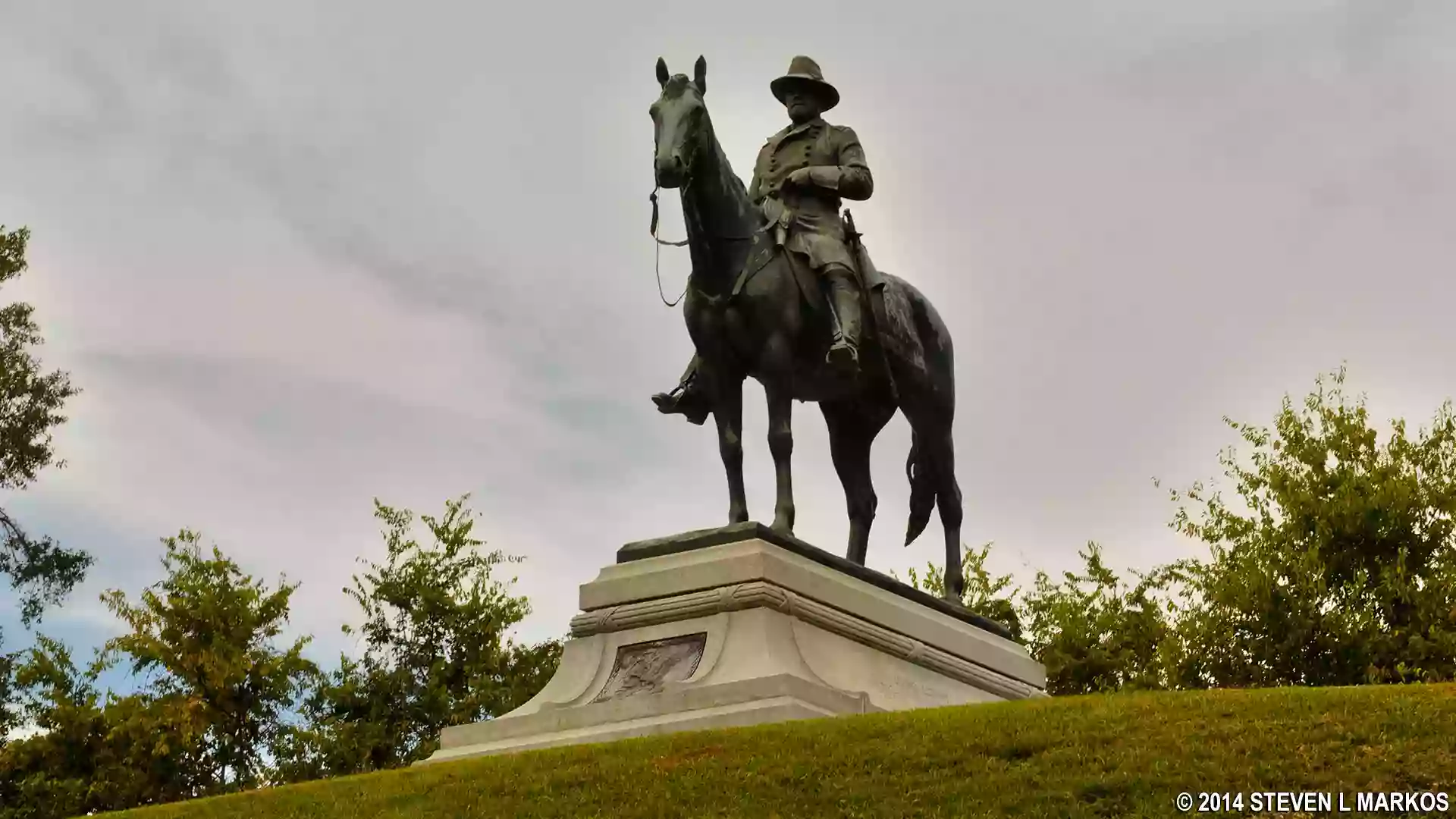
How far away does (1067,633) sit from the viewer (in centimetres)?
3281

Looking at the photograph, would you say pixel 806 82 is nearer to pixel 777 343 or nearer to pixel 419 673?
pixel 777 343

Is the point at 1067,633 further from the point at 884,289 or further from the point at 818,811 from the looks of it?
the point at 818,811

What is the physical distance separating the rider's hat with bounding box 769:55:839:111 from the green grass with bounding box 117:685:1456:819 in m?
6.31

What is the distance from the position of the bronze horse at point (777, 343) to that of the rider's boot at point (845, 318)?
21 cm

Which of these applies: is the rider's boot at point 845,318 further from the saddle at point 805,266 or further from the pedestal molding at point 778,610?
the pedestal molding at point 778,610

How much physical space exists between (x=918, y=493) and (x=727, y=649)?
4.04m

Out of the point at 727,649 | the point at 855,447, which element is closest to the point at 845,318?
the point at 855,447

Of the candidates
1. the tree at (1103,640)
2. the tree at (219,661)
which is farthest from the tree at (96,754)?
the tree at (1103,640)

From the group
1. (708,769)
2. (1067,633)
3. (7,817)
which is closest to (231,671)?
(7,817)

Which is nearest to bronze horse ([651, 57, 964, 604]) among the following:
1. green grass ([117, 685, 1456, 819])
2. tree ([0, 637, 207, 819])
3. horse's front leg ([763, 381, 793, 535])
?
horse's front leg ([763, 381, 793, 535])

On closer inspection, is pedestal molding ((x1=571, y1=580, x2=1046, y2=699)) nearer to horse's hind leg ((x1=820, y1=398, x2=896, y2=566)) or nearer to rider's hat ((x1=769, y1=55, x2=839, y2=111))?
horse's hind leg ((x1=820, y1=398, x2=896, y2=566))

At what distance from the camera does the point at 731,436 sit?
→ 16422 mm

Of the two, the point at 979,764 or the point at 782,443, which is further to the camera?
the point at 782,443

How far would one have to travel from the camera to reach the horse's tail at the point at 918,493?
728 inches
